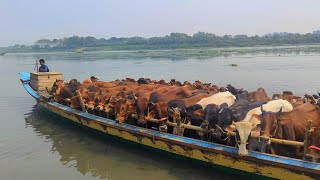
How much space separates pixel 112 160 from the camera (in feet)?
29.3

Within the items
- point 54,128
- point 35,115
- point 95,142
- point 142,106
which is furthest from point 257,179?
point 35,115

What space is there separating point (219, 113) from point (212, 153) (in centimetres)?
88

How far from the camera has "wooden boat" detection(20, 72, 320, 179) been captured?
5977 millimetres

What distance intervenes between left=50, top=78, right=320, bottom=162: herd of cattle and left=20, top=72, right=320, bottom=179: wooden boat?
188 mm

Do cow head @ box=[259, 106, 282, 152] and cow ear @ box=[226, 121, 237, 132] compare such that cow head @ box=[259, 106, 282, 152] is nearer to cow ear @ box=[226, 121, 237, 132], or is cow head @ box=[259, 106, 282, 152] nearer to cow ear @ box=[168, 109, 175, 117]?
cow ear @ box=[226, 121, 237, 132]

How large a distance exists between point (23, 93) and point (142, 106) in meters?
14.6

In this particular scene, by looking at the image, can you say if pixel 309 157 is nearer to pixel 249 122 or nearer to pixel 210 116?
pixel 249 122

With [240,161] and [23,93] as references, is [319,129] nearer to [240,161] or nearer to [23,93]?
[240,161]

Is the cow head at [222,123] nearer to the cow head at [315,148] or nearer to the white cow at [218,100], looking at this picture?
the white cow at [218,100]

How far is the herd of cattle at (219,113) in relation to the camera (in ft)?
21.1

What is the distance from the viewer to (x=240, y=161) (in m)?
6.63

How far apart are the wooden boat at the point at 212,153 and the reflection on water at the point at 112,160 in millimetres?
337

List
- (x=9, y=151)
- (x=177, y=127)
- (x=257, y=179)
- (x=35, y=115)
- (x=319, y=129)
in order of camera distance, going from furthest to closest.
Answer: (x=35, y=115)
(x=9, y=151)
(x=177, y=127)
(x=257, y=179)
(x=319, y=129)

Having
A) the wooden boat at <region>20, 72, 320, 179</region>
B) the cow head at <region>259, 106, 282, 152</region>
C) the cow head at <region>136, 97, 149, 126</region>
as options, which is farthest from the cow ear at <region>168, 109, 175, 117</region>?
the cow head at <region>259, 106, 282, 152</region>
